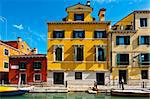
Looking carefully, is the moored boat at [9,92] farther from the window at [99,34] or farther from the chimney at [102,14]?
the chimney at [102,14]

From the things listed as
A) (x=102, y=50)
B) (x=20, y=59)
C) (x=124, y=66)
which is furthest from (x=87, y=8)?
(x=20, y=59)

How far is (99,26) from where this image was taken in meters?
30.9

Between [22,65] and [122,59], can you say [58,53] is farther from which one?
[122,59]

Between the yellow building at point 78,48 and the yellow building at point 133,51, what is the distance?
42.4 inches

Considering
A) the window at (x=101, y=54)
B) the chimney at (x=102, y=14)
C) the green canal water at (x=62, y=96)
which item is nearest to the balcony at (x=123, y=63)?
the window at (x=101, y=54)

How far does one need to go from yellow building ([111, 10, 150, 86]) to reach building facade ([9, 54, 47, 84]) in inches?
352

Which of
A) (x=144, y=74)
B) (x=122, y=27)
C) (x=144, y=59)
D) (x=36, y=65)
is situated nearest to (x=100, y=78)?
(x=144, y=74)

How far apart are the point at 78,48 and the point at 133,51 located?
6.35 metres

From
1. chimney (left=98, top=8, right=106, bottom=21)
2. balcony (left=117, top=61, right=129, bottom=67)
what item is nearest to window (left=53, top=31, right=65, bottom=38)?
chimney (left=98, top=8, right=106, bottom=21)

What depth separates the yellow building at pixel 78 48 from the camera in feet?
100

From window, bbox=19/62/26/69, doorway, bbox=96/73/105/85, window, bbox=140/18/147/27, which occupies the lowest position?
doorway, bbox=96/73/105/85

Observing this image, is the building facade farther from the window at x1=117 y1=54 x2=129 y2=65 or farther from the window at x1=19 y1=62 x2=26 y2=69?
the window at x1=117 y1=54 x2=129 y2=65

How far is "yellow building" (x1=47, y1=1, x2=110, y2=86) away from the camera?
3062 centimetres

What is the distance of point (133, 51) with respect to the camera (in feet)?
100
